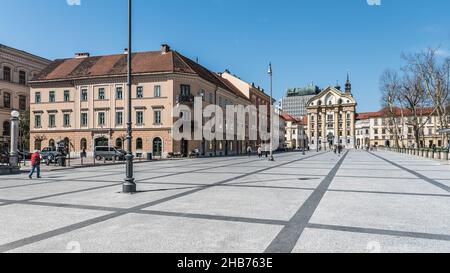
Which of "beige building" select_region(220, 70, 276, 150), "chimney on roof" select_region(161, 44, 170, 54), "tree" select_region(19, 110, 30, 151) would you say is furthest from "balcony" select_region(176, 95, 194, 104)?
"beige building" select_region(220, 70, 276, 150)

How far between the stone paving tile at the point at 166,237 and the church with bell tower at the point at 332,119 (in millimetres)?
114345

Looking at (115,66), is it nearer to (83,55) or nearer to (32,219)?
(83,55)

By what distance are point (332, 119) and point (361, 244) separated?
122271 mm

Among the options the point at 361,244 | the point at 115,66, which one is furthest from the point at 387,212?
the point at 115,66

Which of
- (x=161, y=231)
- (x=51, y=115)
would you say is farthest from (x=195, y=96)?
(x=161, y=231)

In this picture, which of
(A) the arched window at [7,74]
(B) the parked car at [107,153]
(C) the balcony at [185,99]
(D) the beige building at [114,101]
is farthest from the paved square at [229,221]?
(A) the arched window at [7,74]

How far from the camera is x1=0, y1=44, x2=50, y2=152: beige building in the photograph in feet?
156

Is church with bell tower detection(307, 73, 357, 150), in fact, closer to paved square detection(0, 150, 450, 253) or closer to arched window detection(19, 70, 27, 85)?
arched window detection(19, 70, 27, 85)

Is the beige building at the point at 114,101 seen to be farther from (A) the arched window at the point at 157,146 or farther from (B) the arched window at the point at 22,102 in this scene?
(B) the arched window at the point at 22,102

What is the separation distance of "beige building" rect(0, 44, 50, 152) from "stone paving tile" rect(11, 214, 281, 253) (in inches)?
1884

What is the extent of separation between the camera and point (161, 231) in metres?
6.01
